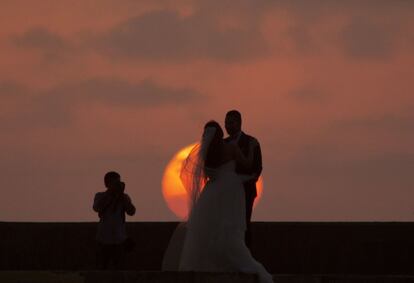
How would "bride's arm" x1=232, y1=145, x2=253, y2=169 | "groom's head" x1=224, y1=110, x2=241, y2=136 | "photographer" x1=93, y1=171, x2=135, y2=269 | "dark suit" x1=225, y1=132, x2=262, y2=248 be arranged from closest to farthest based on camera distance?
"bride's arm" x1=232, y1=145, x2=253, y2=169
"groom's head" x1=224, y1=110, x2=241, y2=136
"dark suit" x1=225, y1=132, x2=262, y2=248
"photographer" x1=93, y1=171, x2=135, y2=269

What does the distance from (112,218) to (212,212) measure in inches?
131

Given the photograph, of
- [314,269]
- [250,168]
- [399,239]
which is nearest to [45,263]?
[314,269]

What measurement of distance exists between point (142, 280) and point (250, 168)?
3192mm

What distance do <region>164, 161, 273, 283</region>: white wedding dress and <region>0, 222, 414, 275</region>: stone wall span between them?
6778 mm

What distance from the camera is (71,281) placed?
17.2 meters

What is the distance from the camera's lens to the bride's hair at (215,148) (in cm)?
1681

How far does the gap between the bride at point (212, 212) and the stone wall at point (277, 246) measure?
6752 millimetres

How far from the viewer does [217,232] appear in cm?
1656

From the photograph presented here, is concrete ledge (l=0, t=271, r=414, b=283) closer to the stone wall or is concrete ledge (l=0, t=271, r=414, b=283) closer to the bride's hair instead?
the bride's hair

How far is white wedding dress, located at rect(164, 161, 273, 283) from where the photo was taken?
16.2 metres

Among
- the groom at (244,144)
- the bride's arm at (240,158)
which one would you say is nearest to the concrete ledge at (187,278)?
the groom at (244,144)

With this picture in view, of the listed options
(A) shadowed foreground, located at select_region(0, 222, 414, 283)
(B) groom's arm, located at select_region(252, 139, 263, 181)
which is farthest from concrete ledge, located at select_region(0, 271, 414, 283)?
(A) shadowed foreground, located at select_region(0, 222, 414, 283)

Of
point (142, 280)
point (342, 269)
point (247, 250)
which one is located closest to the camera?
point (142, 280)

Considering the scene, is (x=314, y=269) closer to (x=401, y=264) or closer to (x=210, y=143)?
(x=401, y=264)
